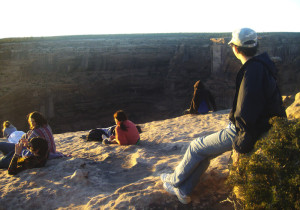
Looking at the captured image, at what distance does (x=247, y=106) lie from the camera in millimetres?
2361

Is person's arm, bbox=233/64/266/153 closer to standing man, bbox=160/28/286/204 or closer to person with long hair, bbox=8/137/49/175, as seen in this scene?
standing man, bbox=160/28/286/204

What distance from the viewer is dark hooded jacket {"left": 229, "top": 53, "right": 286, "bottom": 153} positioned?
236cm

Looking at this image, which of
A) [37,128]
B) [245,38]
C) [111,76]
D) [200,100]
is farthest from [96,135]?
[111,76]

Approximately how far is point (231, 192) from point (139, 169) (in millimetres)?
1859

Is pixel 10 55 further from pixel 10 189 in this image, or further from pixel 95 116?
pixel 10 189

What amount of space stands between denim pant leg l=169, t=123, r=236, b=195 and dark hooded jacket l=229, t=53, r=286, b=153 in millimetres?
153

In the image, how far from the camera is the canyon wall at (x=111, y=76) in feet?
58.4

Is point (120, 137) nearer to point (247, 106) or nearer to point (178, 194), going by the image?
point (178, 194)

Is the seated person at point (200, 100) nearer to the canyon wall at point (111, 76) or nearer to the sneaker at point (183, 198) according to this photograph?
the sneaker at point (183, 198)

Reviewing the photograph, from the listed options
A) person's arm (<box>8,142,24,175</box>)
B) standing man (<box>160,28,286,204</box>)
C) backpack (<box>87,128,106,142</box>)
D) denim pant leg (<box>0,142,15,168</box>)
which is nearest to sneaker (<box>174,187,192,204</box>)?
standing man (<box>160,28,286,204</box>)

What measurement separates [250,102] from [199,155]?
2.33ft

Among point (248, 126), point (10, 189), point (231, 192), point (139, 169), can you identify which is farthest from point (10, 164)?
point (248, 126)

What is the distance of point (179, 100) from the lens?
21750 mm

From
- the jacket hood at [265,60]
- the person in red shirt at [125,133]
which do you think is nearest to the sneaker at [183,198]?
the jacket hood at [265,60]
